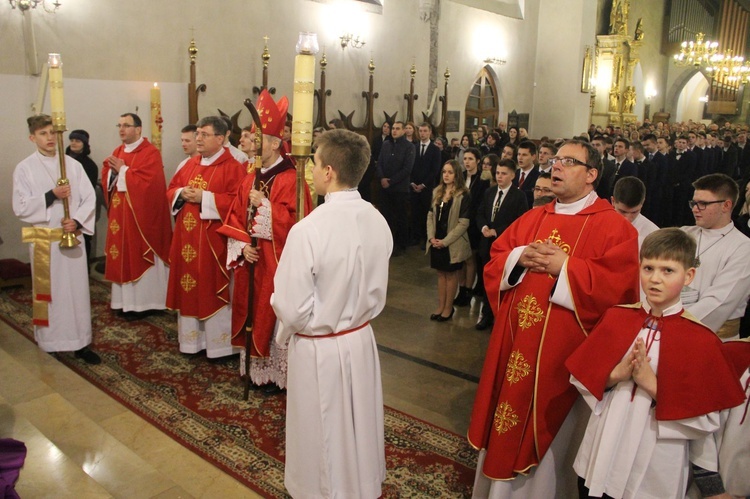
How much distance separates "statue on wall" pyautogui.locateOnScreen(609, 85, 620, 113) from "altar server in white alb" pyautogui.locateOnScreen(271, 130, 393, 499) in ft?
68.2

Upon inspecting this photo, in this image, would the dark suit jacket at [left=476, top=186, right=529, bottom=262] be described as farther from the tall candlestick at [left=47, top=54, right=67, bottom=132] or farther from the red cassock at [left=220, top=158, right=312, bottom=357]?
the tall candlestick at [left=47, top=54, right=67, bottom=132]

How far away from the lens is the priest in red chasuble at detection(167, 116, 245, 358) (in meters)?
5.02

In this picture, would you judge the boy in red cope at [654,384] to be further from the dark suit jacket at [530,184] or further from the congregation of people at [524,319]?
the dark suit jacket at [530,184]

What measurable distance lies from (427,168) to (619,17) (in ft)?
46.8

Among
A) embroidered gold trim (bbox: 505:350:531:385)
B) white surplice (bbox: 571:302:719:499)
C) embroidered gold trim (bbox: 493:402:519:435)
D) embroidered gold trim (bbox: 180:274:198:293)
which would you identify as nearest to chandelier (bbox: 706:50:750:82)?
embroidered gold trim (bbox: 180:274:198:293)

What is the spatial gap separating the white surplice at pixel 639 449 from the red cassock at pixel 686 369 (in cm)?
4

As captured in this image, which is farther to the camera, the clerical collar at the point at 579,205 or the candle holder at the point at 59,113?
the candle holder at the point at 59,113

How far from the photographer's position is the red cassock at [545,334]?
2.74 m

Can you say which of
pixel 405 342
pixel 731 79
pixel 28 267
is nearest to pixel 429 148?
pixel 405 342

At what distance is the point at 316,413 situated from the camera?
106 inches

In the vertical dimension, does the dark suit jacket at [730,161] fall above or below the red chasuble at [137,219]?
above

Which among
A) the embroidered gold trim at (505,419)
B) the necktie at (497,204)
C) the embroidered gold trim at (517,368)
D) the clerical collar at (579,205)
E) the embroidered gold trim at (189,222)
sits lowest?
the embroidered gold trim at (505,419)

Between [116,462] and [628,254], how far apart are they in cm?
295

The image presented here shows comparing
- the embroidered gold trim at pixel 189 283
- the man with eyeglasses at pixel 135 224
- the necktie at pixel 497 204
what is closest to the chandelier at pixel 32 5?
the man with eyeglasses at pixel 135 224
